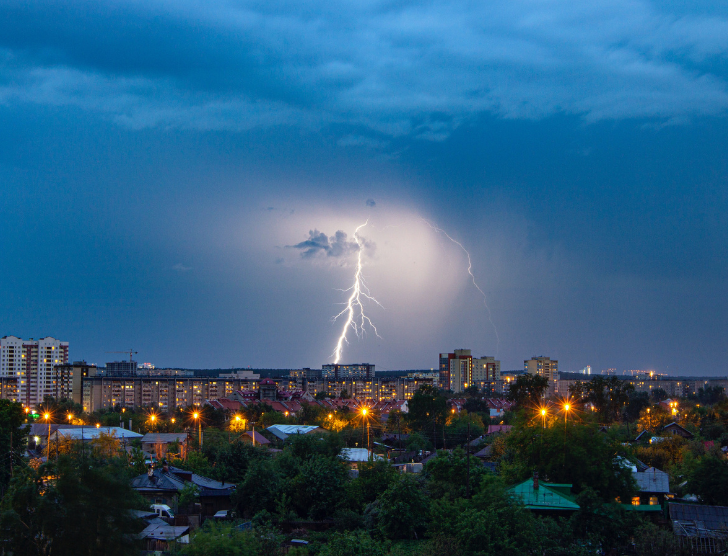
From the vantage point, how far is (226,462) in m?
33.2

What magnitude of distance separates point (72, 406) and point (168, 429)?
2945 centimetres

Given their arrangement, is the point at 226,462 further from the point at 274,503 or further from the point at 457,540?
the point at 457,540

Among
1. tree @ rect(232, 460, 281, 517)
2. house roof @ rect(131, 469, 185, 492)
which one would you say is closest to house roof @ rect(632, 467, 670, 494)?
tree @ rect(232, 460, 281, 517)

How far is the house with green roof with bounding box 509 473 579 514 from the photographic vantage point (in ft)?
75.2

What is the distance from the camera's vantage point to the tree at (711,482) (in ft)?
83.1

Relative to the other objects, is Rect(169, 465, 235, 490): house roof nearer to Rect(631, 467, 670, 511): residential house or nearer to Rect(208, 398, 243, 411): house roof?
Rect(631, 467, 670, 511): residential house

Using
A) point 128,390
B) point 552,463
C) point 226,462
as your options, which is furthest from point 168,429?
point 128,390

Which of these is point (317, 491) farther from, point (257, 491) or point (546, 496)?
point (546, 496)

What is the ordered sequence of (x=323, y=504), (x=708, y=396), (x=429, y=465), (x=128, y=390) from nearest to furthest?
(x=323, y=504)
(x=429, y=465)
(x=128, y=390)
(x=708, y=396)

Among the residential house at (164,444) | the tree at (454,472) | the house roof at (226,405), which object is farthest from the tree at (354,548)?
the house roof at (226,405)

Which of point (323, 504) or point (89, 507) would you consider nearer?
point (89, 507)

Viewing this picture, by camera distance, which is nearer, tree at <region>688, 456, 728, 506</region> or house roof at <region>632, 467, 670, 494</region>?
tree at <region>688, 456, 728, 506</region>

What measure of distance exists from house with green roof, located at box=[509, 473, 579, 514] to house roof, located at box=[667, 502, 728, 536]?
138 inches

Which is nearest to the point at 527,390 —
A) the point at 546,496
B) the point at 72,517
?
the point at 546,496
